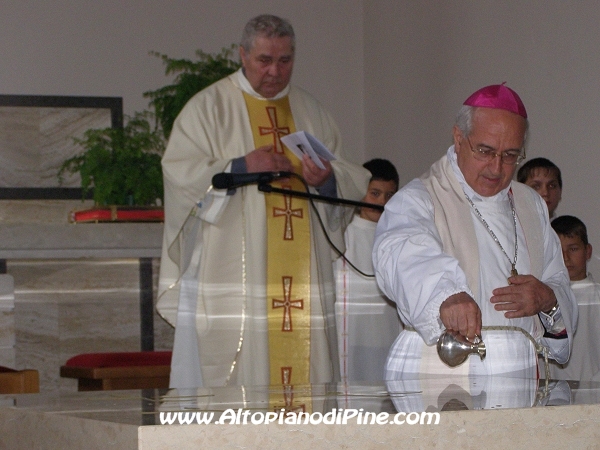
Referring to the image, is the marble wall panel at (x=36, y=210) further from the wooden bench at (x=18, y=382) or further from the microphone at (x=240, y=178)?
the wooden bench at (x=18, y=382)

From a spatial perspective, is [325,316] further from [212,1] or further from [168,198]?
[212,1]

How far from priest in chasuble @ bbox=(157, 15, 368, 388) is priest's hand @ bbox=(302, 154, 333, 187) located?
0.02m

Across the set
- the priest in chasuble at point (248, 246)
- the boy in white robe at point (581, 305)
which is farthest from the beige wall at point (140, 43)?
the boy in white robe at point (581, 305)

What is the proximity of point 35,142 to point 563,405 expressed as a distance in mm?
7498

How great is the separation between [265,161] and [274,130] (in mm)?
635

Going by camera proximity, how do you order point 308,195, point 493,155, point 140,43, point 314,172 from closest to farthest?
1. point 493,155
2. point 308,195
3. point 314,172
4. point 140,43

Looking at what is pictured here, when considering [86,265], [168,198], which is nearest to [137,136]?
[86,265]

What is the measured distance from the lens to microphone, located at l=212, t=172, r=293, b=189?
475 cm

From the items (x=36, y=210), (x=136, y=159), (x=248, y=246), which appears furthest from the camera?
(x=36, y=210)

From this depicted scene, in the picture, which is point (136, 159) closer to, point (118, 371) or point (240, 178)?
point (118, 371)

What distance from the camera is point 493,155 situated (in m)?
3.58

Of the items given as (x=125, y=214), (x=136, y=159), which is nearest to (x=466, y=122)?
(x=125, y=214)

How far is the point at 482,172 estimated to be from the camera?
11.9 ft

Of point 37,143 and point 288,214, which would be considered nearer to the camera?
point 288,214
